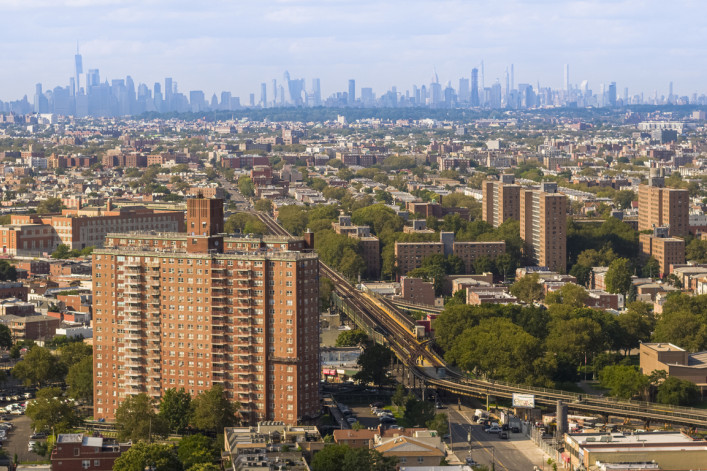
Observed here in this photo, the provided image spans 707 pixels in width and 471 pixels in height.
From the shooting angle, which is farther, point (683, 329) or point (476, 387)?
point (683, 329)

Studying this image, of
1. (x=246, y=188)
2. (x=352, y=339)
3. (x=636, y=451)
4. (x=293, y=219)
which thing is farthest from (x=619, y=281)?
(x=246, y=188)

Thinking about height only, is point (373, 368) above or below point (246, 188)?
below

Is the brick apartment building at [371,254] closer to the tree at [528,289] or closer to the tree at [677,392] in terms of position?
the tree at [528,289]

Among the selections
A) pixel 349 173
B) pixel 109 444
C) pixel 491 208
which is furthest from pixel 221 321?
pixel 349 173

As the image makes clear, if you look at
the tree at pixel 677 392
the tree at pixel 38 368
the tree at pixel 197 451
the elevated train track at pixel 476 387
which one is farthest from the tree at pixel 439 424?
the tree at pixel 38 368

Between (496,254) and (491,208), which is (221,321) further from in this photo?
(491,208)

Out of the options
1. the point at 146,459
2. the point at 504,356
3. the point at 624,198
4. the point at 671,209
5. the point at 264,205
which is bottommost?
the point at 146,459

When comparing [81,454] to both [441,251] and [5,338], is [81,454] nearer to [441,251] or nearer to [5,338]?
[5,338]
